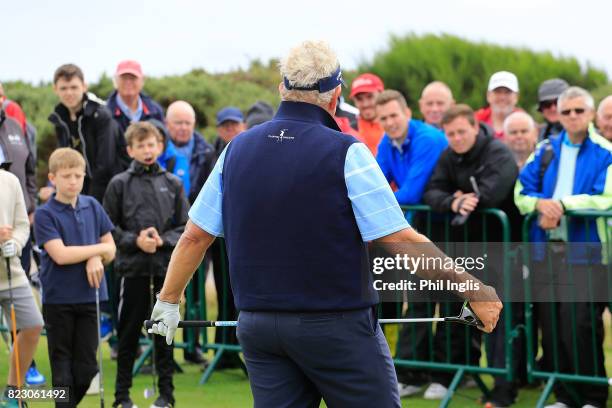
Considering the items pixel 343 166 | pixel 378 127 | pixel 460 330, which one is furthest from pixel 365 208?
pixel 378 127

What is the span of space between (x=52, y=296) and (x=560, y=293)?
12.0 feet

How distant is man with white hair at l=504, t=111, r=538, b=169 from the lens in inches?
399

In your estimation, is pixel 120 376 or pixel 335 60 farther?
pixel 120 376

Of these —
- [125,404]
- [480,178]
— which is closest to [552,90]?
[480,178]

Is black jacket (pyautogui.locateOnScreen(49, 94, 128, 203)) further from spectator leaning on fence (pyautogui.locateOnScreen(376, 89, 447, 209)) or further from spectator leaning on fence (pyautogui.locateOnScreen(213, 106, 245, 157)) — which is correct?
spectator leaning on fence (pyautogui.locateOnScreen(376, 89, 447, 209))

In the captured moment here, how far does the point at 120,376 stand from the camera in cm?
881

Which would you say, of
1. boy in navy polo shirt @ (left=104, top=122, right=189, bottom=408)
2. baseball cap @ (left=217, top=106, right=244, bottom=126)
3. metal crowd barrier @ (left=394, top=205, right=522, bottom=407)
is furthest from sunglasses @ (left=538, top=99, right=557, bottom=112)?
boy in navy polo shirt @ (left=104, top=122, right=189, bottom=408)

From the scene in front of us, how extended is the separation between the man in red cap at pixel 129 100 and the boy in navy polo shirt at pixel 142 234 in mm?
2208

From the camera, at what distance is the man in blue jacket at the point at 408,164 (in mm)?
9375

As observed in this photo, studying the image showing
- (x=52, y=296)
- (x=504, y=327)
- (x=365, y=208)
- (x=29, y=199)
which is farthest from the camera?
(x=29, y=199)

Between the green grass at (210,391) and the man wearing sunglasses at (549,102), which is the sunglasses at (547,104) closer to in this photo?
the man wearing sunglasses at (549,102)

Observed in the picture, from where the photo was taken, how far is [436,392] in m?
9.32

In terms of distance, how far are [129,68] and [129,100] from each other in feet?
1.02

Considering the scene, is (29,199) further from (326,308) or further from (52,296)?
(326,308)
